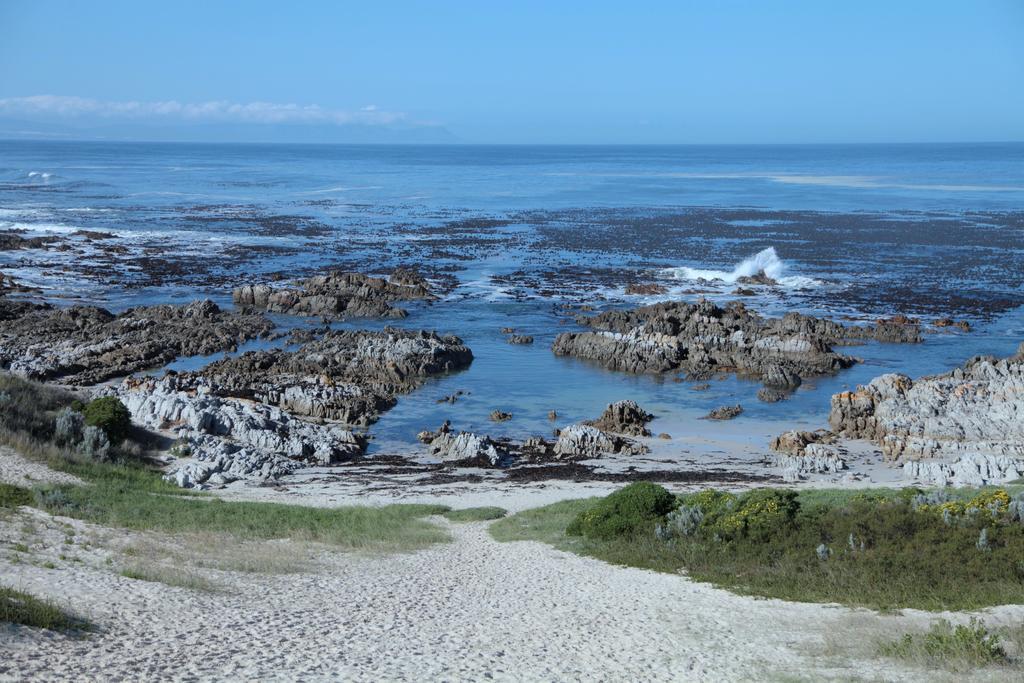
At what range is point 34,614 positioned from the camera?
39.5 ft

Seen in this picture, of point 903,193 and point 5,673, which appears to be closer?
point 5,673

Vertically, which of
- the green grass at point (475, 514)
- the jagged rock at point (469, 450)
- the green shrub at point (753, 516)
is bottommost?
the jagged rock at point (469, 450)

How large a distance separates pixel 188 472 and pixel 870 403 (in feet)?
61.4

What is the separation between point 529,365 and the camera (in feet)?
125

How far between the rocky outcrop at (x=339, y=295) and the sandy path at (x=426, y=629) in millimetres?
30584

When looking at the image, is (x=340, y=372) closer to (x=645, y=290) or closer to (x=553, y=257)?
(x=645, y=290)

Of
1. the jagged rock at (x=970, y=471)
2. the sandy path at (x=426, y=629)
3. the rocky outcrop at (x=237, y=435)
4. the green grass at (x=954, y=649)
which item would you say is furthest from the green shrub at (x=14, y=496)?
the jagged rock at (x=970, y=471)

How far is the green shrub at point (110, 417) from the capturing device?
25.2 metres

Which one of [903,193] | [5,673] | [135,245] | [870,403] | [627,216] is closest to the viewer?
[5,673]

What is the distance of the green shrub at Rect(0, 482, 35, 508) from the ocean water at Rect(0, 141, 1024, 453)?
10.8 meters

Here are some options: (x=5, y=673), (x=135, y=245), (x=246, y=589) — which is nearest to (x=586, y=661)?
(x=246, y=589)

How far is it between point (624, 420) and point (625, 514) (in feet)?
35.4

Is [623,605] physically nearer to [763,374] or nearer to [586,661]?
[586,661]

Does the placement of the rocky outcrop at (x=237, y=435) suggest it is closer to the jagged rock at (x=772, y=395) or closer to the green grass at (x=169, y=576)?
the green grass at (x=169, y=576)
